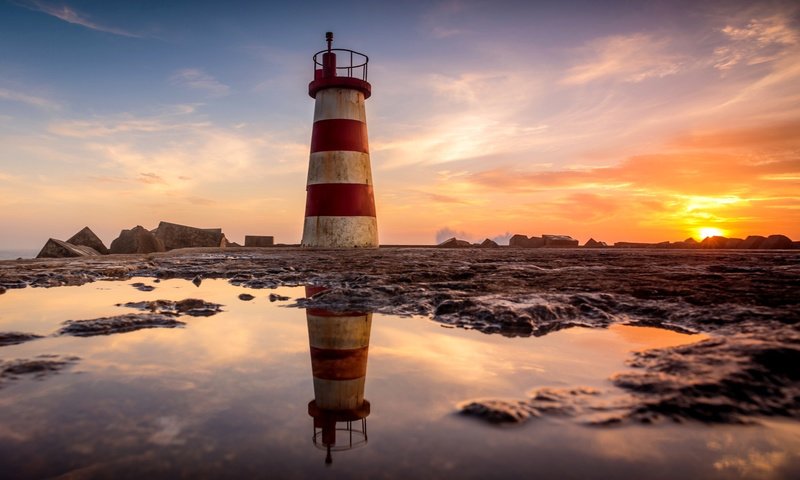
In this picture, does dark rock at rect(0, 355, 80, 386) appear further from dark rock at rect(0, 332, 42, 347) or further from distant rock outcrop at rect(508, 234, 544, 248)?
distant rock outcrop at rect(508, 234, 544, 248)

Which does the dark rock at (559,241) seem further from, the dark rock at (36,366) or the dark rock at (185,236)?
the dark rock at (36,366)

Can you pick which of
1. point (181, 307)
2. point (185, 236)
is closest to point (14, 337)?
point (181, 307)

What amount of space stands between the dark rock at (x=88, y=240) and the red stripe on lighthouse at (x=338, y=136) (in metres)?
5.26

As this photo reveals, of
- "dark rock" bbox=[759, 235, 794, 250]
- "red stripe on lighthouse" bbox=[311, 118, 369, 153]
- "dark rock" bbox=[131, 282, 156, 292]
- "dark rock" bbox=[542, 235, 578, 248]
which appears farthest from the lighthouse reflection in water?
"dark rock" bbox=[759, 235, 794, 250]

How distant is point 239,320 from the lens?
2811 mm

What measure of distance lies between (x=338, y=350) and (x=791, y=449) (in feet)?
5.04

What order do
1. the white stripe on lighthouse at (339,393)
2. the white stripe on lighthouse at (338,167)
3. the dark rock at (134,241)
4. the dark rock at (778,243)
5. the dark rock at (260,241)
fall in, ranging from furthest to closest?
the dark rock at (260,241)
the dark rock at (778,243)
the white stripe on lighthouse at (338,167)
the dark rock at (134,241)
the white stripe on lighthouse at (339,393)

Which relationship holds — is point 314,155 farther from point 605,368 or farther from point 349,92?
point 605,368

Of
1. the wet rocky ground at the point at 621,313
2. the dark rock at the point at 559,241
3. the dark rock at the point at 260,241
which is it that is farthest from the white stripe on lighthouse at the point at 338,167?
the dark rock at the point at 559,241

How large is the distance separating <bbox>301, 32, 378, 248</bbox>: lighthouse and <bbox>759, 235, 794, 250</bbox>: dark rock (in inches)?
419

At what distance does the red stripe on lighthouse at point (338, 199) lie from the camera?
12.2 metres

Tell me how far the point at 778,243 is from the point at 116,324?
15750mm

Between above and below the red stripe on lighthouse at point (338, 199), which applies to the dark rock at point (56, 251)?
below

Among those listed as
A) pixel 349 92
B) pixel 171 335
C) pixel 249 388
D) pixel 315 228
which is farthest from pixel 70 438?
pixel 349 92
